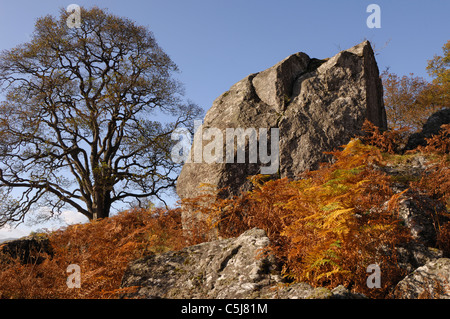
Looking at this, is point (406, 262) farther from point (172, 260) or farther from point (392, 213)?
point (172, 260)

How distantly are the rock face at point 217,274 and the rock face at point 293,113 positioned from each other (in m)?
2.26

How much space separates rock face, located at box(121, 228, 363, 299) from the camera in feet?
12.0

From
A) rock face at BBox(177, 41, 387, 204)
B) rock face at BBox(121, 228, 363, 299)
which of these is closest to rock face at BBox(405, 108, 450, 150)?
rock face at BBox(177, 41, 387, 204)

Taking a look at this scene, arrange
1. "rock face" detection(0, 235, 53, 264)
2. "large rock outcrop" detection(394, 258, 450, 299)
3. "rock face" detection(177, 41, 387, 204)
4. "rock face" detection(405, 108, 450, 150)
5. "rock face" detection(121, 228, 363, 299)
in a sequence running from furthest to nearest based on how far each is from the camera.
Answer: "rock face" detection(405, 108, 450, 150) → "rock face" detection(0, 235, 53, 264) → "rock face" detection(177, 41, 387, 204) → "rock face" detection(121, 228, 363, 299) → "large rock outcrop" detection(394, 258, 450, 299)

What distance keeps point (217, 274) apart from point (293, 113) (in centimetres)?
448

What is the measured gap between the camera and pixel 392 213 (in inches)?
168

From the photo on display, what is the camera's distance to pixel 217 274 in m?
4.24

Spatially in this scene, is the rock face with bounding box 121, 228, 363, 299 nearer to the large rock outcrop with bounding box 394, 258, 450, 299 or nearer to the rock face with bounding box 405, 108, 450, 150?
the large rock outcrop with bounding box 394, 258, 450, 299

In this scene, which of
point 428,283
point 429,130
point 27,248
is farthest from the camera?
point 429,130

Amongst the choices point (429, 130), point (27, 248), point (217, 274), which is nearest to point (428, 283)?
point (217, 274)

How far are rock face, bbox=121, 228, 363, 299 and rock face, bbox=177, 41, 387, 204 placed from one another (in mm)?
2257

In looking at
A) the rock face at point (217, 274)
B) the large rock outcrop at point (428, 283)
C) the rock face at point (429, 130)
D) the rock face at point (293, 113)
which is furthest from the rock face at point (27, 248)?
the rock face at point (429, 130)

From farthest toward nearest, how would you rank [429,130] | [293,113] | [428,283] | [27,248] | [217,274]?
[429,130]
[27,248]
[293,113]
[217,274]
[428,283]

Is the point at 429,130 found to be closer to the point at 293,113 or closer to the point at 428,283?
the point at 293,113
